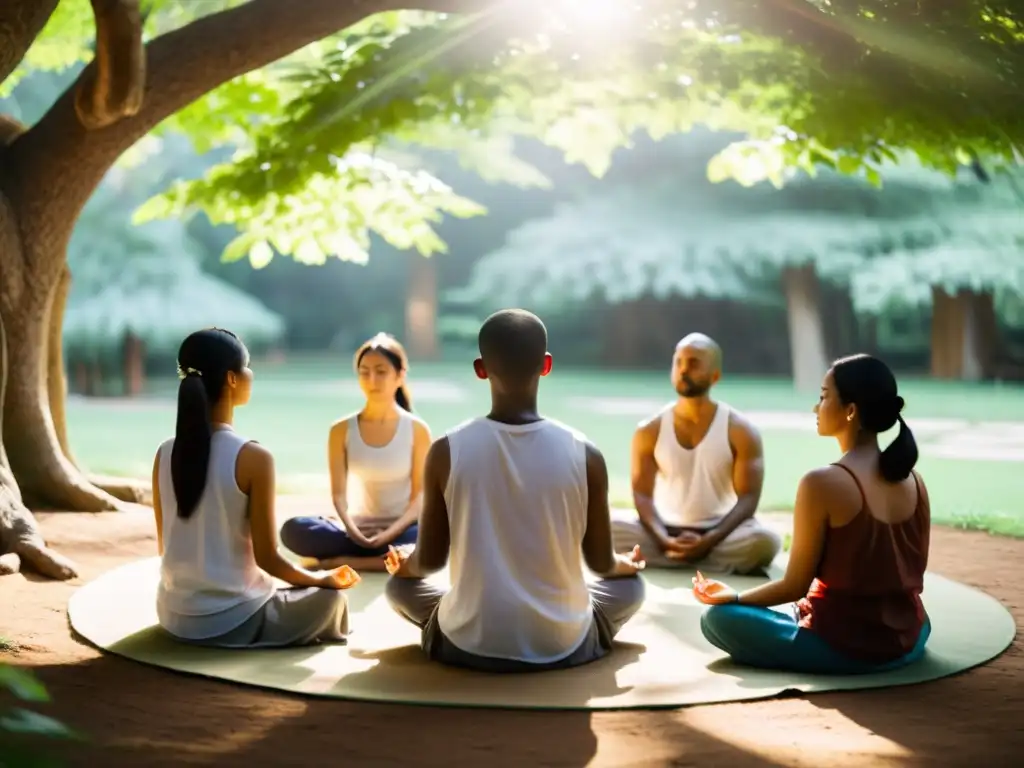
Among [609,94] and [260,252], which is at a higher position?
[609,94]

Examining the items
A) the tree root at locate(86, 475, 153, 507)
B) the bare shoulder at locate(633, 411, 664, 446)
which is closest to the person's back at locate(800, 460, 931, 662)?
the bare shoulder at locate(633, 411, 664, 446)

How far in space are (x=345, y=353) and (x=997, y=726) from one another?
2826cm

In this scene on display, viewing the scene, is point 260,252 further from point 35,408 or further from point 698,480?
point 698,480

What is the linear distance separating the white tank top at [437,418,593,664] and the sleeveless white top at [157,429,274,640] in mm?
894

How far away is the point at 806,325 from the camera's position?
22422mm

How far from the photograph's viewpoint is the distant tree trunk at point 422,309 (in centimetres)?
2803

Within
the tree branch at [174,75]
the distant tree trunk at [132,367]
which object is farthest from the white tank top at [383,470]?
the distant tree trunk at [132,367]

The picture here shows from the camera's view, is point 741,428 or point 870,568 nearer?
point 870,568

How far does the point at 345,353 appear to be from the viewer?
3141cm

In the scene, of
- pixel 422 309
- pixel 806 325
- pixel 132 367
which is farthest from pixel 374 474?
pixel 422 309

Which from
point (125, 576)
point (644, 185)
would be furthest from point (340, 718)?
point (644, 185)

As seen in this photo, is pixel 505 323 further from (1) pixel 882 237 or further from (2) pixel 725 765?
(1) pixel 882 237

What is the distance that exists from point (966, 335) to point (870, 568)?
19823 mm

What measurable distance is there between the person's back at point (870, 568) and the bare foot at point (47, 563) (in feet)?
12.6
